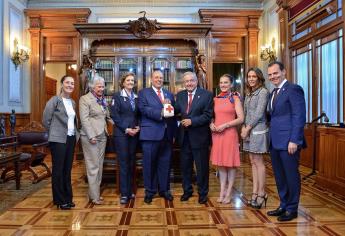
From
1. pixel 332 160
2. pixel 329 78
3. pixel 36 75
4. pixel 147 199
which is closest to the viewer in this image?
pixel 147 199

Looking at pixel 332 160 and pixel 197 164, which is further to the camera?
pixel 332 160

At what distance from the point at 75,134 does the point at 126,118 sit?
560 mm

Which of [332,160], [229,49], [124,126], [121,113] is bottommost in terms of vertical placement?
[332,160]

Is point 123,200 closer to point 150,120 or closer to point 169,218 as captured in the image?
point 169,218

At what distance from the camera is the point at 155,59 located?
24.9 feet

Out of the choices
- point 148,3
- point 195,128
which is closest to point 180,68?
point 148,3

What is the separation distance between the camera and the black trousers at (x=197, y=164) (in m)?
3.66

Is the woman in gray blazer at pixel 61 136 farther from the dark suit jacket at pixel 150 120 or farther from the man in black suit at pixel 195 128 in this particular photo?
the man in black suit at pixel 195 128

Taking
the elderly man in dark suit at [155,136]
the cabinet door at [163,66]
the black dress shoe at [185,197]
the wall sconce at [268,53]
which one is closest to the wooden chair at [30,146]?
the elderly man in dark suit at [155,136]

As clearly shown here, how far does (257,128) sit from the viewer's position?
3352 millimetres

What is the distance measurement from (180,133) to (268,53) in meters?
4.43

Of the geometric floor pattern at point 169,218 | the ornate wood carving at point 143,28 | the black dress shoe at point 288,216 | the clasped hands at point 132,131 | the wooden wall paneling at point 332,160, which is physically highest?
the ornate wood carving at point 143,28

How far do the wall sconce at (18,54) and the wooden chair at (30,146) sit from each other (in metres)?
2.00

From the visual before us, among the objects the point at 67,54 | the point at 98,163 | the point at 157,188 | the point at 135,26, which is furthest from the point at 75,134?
the point at 67,54
